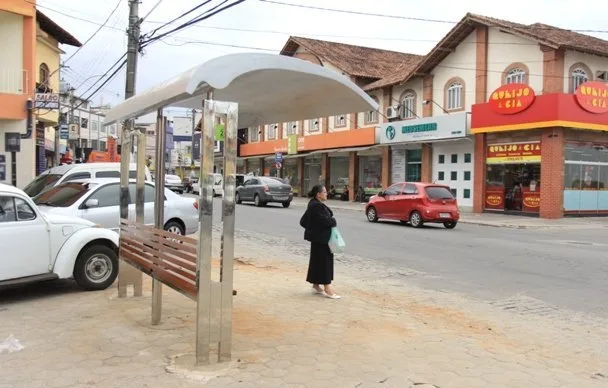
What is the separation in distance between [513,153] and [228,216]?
22.8 m

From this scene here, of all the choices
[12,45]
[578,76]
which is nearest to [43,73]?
[12,45]

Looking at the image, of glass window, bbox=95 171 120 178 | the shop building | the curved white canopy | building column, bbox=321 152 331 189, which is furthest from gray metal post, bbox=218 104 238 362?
building column, bbox=321 152 331 189

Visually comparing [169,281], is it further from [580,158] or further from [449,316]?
[580,158]

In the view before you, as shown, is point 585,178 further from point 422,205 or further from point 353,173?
point 353,173

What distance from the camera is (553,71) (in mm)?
23953

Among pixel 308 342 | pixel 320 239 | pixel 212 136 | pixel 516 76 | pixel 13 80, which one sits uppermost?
pixel 516 76

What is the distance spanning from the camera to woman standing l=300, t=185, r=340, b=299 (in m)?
7.75

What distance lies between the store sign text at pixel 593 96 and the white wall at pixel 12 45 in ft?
67.8

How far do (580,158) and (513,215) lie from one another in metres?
3.64

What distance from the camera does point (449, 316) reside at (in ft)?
23.1

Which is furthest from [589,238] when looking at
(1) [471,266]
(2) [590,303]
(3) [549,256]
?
(2) [590,303]

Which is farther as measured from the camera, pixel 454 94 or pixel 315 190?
pixel 454 94

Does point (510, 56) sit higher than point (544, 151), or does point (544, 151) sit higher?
point (510, 56)

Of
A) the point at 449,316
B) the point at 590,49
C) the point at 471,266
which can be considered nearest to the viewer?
the point at 449,316
